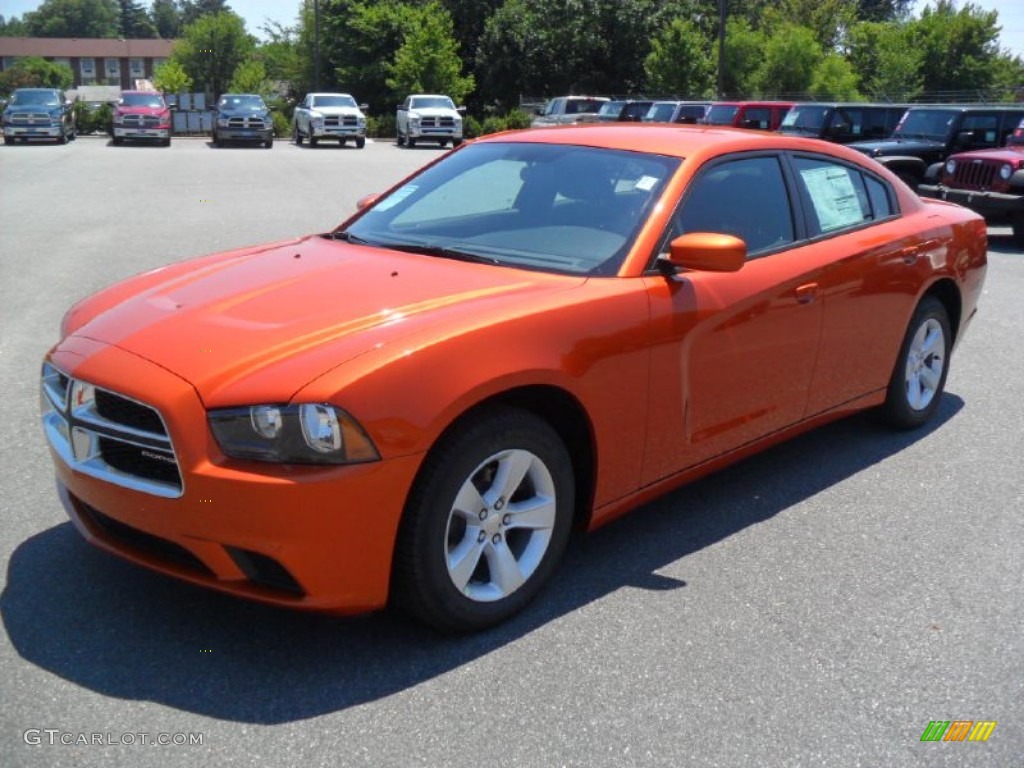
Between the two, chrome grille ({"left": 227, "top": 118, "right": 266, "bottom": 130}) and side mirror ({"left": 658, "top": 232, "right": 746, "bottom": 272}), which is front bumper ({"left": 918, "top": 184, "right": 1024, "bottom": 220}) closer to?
side mirror ({"left": 658, "top": 232, "right": 746, "bottom": 272})

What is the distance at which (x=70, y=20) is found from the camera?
16050 cm

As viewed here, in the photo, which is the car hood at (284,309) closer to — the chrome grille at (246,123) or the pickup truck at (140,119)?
the chrome grille at (246,123)

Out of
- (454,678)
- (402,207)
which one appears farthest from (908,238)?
(454,678)

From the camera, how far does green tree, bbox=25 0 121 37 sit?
159 meters

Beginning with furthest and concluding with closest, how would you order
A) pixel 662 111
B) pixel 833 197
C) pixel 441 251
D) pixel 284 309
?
pixel 662 111 → pixel 833 197 → pixel 441 251 → pixel 284 309

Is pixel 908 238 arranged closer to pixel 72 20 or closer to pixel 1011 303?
pixel 1011 303

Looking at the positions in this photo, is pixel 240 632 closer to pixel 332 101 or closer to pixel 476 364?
pixel 476 364

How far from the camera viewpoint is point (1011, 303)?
997 centimetres

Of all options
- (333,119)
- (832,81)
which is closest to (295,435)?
(333,119)

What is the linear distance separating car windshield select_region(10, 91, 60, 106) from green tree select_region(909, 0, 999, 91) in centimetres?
3652

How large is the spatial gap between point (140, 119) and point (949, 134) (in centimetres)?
2730

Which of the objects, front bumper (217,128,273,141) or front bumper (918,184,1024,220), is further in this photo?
front bumper (217,128,273,141)

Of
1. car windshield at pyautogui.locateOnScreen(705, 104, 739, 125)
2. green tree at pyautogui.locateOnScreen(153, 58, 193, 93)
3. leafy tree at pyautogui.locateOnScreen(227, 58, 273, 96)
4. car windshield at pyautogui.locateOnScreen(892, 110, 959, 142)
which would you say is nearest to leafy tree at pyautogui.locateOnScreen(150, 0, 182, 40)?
green tree at pyautogui.locateOnScreen(153, 58, 193, 93)

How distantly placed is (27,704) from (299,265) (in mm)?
Answer: 1854
